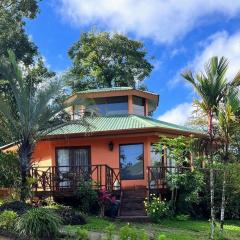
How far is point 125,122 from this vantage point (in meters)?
21.2

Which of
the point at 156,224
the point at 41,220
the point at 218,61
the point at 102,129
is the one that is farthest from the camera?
the point at 102,129

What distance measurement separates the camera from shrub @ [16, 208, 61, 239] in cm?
1103

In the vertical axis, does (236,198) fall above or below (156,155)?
below

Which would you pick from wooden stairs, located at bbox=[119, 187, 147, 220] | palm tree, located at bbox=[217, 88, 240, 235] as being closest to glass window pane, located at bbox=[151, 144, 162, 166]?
wooden stairs, located at bbox=[119, 187, 147, 220]

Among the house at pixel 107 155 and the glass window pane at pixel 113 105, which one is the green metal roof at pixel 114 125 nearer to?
the house at pixel 107 155

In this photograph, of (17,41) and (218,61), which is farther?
(17,41)

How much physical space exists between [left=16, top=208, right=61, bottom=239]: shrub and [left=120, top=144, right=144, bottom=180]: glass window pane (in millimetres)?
9331

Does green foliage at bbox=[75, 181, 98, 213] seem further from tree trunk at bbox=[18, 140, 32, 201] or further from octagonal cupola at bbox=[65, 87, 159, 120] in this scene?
octagonal cupola at bbox=[65, 87, 159, 120]

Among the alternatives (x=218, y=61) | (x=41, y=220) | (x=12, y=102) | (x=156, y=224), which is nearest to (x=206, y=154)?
(x=218, y=61)

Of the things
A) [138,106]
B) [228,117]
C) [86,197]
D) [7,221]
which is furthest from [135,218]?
[138,106]

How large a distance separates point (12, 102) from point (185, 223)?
722 centimetres

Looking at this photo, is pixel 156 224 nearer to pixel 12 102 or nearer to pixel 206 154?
pixel 206 154

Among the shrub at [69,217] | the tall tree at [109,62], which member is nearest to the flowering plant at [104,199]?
the shrub at [69,217]

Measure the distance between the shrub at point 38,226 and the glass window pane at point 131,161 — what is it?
9.33m
